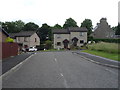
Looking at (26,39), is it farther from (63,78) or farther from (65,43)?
(63,78)

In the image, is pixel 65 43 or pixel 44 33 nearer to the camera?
pixel 65 43

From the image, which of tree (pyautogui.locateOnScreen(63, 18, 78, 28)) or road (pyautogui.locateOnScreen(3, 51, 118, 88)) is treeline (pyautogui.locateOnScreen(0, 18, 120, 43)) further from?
road (pyautogui.locateOnScreen(3, 51, 118, 88))

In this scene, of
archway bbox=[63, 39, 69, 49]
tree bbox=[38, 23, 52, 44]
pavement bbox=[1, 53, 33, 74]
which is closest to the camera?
pavement bbox=[1, 53, 33, 74]

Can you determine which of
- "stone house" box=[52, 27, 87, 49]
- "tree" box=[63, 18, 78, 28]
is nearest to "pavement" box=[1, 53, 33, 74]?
"stone house" box=[52, 27, 87, 49]

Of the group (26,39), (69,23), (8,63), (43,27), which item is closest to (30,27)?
(43,27)

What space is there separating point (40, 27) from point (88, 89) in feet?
279

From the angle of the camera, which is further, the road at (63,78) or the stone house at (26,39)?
the stone house at (26,39)

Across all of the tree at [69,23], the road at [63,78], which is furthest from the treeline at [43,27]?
the road at [63,78]

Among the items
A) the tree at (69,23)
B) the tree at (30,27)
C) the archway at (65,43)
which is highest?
the tree at (69,23)

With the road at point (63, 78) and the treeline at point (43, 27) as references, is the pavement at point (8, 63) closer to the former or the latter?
the road at point (63, 78)

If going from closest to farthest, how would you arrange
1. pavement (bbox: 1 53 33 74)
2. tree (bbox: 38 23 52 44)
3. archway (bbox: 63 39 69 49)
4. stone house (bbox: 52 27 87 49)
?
1. pavement (bbox: 1 53 33 74)
2. archway (bbox: 63 39 69 49)
3. stone house (bbox: 52 27 87 49)
4. tree (bbox: 38 23 52 44)

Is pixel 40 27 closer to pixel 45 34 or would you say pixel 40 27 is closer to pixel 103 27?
pixel 45 34

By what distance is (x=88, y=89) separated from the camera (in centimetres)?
641

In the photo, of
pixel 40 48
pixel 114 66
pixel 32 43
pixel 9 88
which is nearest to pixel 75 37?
pixel 40 48
